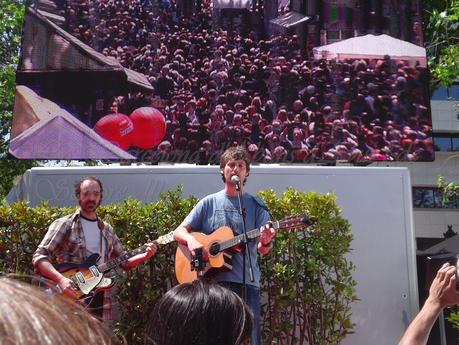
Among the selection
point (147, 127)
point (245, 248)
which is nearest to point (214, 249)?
point (245, 248)

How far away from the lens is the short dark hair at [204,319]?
170 cm

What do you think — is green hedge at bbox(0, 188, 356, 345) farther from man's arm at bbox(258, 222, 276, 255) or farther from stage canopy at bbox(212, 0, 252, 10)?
stage canopy at bbox(212, 0, 252, 10)

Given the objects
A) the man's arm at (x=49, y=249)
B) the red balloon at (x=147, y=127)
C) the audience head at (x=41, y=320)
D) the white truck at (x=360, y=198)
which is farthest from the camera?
the red balloon at (x=147, y=127)

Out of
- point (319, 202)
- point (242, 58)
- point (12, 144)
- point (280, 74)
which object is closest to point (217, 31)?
point (242, 58)

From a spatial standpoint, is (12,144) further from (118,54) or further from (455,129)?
(455,129)

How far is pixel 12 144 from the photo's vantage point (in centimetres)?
1009

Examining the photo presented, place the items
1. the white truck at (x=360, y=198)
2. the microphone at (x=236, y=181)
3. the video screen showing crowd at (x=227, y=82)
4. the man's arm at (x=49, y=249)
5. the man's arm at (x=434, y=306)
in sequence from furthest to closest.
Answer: the video screen showing crowd at (x=227, y=82) < the white truck at (x=360, y=198) < the man's arm at (x=49, y=249) < the microphone at (x=236, y=181) < the man's arm at (x=434, y=306)

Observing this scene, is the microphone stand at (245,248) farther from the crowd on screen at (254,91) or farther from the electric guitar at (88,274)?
the crowd on screen at (254,91)

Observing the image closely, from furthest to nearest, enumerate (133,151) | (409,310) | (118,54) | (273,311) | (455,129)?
(455,129) → (118,54) → (133,151) → (409,310) → (273,311)

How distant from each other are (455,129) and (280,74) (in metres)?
21.2

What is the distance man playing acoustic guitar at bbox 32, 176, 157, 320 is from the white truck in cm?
158

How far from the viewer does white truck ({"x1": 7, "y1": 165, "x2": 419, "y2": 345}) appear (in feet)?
20.9

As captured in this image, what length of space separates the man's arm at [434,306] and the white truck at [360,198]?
4237 mm

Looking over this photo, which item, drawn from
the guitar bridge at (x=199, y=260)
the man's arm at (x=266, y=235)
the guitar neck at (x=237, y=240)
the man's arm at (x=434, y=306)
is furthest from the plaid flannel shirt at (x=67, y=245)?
the man's arm at (x=434, y=306)
